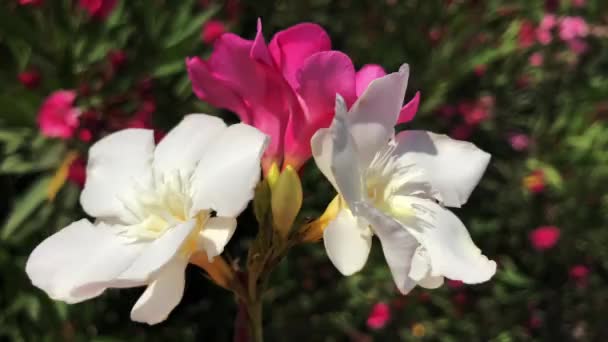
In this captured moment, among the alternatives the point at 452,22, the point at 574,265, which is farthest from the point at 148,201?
the point at 574,265

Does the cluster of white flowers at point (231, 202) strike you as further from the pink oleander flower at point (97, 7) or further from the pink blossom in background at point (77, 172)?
the pink oleander flower at point (97, 7)

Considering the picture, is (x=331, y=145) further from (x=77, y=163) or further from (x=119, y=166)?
(x=77, y=163)

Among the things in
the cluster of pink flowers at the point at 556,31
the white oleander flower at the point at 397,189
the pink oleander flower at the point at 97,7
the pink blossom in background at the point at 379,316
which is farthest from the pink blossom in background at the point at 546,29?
Result: the white oleander flower at the point at 397,189

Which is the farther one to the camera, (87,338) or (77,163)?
(87,338)

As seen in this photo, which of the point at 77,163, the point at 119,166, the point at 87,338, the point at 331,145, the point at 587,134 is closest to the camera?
the point at 331,145

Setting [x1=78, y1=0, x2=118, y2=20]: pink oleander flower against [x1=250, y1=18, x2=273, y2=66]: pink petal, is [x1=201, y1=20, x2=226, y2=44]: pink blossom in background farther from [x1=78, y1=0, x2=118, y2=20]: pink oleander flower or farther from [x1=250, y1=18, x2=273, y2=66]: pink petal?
[x1=250, y1=18, x2=273, y2=66]: pink petal

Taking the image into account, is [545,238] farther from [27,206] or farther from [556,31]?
[27,206]

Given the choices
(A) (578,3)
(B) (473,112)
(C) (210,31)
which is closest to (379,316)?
(B) (473,112)
